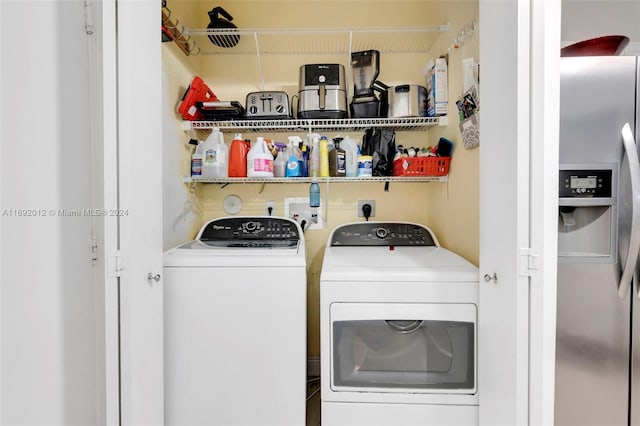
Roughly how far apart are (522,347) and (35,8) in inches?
73.8

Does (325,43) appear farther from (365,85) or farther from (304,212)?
(304,212)

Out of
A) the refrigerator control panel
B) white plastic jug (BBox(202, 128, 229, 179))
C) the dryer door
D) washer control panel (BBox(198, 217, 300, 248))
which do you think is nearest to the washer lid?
the dryer door

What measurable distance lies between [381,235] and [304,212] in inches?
22.4

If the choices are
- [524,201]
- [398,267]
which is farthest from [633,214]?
[398,267]

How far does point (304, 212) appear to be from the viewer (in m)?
2.22

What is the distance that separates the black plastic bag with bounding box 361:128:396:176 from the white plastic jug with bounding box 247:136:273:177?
2.10 feet

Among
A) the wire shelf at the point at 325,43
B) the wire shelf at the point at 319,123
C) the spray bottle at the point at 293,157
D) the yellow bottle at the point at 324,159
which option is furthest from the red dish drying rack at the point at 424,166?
the wire shelf at the point at 325,43

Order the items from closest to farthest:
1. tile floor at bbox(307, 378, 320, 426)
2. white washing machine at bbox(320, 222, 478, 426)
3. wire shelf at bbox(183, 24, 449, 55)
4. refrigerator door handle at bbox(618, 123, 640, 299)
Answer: refrigerator door handle at bbox(618, 123, 640, 299)
white washing machine at bbox(320, 222, 478, 426)
tile floor at bbox(307, 378, 320, 426)
wire shelf at bbox(183, 24, 449, 55)

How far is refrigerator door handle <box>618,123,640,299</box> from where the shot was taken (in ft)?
3.56

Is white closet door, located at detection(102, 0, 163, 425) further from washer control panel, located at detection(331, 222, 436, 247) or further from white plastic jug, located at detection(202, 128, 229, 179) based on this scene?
washer control panel, located at detection(331, 222, 436, 247)

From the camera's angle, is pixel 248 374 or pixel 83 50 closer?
pixel 83 50

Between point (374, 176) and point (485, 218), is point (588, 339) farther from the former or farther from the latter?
point (374, 176)

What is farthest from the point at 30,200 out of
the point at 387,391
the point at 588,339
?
the point at 588,339

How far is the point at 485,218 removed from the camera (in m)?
1.22
